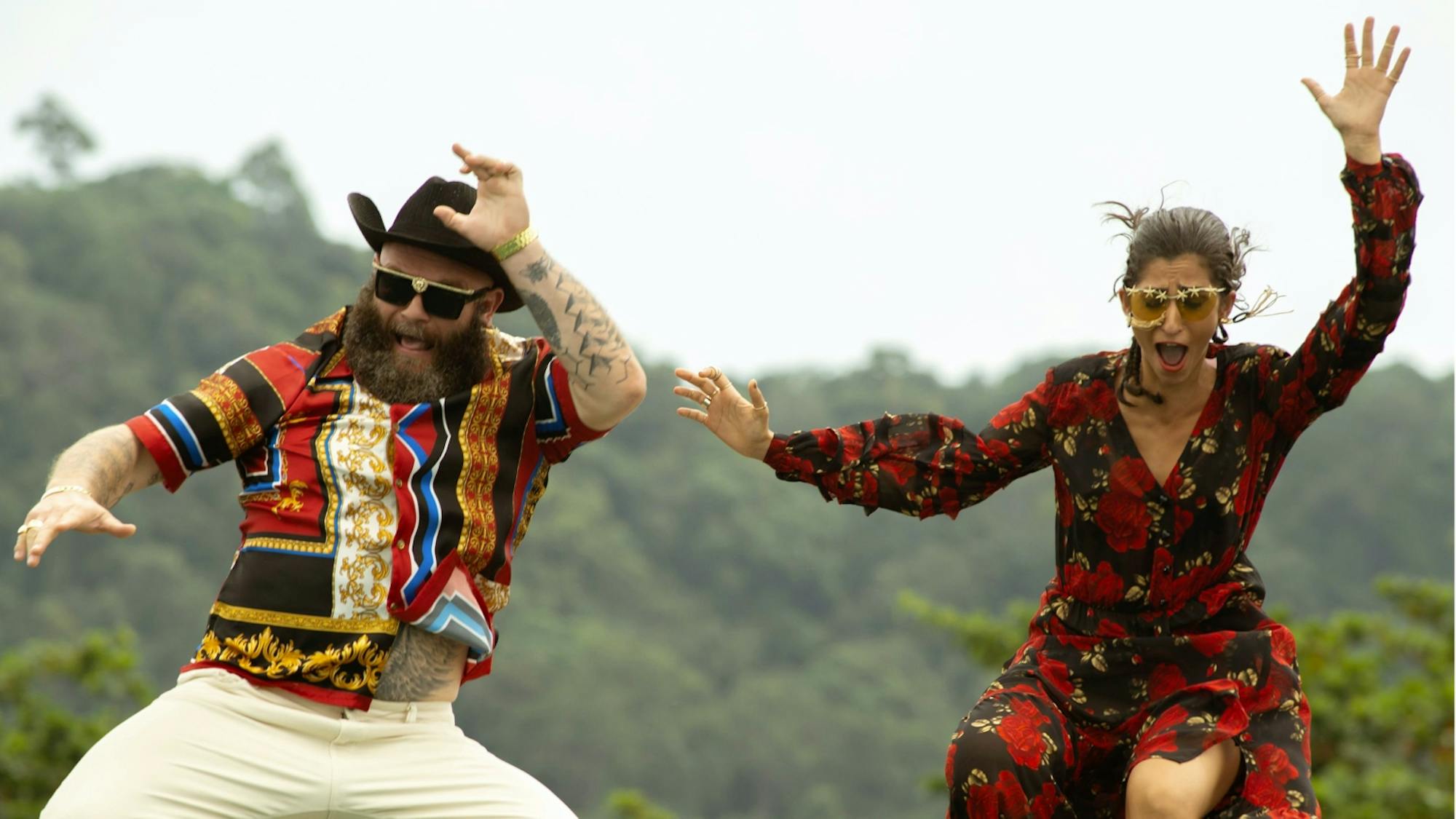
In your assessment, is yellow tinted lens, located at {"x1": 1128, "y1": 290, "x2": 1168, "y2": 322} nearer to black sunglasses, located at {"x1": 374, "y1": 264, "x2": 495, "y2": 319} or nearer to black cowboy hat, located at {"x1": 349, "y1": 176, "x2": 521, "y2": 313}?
black cowboy hat, located at {"x1": 349, "y1": 176, "x2": 521, "y2": 313}

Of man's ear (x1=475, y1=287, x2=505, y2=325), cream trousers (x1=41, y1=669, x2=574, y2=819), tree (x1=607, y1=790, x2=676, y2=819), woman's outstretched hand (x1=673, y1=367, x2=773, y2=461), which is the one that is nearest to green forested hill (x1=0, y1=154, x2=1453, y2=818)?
tree (x1=607, y1=790, x2=676, y2=819)

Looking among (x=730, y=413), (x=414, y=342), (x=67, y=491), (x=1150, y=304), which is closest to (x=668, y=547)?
(x=730, y=413)

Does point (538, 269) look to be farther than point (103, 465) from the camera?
Yes

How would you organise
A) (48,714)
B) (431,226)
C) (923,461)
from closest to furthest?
1. (431,226)
2. (923,461)
3. (48,714)

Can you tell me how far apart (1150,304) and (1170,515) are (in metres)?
0.58

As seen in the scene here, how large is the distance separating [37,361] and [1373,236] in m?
47.3

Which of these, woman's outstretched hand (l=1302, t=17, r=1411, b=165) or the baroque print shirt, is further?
the baroque print shirt

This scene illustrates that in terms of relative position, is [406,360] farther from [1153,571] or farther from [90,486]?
[1153,571]

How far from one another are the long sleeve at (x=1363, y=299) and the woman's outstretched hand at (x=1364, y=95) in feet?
0.19

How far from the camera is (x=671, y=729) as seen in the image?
4662 centimetres

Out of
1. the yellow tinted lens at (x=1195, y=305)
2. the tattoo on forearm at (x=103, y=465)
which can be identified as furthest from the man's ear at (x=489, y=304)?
the yellow tinted lens at (x=1195, y=305)

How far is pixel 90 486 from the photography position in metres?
4.88

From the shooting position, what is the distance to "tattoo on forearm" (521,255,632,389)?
5.25m

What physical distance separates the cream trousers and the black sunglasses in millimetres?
1110
